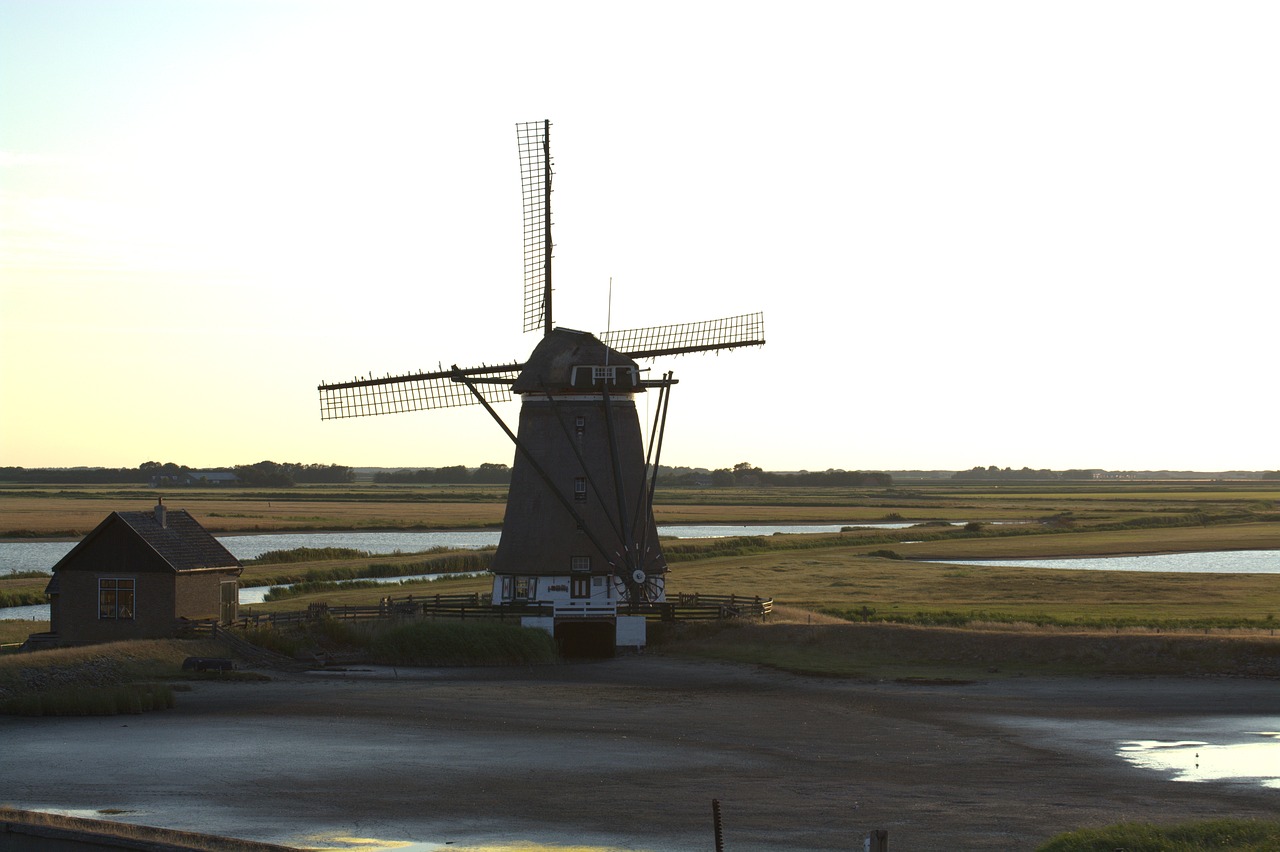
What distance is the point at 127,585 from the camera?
146 feet

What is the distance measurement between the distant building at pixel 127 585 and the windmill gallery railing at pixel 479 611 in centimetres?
232

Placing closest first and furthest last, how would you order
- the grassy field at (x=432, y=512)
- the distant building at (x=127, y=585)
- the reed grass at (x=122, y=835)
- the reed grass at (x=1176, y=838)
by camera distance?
the reed grass at (x=122, y=835) → the reed grass at (x=1176, y=838) → the distant building at (x=127, y=585) → the grassy field at (x=432, y=512)

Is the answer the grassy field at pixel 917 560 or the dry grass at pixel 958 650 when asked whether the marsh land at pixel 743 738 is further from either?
the grassy field at pixel 917 560

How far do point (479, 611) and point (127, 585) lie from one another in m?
11.1

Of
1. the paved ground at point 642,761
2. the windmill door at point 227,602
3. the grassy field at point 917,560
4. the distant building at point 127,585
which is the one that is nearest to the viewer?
the paved ground at point 642,761

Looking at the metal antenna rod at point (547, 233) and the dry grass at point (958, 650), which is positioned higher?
the metal antenna rod at point (547, 233)

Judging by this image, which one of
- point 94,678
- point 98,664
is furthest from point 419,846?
point 98,664

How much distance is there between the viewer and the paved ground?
2206 centimetres

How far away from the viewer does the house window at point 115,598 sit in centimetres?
4447

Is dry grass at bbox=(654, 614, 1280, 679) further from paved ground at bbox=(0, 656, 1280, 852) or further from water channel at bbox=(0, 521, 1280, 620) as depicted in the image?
water channel at bbox=(0, 521, 1280, 620)

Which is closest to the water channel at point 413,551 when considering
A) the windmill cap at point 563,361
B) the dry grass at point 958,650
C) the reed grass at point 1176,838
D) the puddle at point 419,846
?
the windmill cap at point 563,361

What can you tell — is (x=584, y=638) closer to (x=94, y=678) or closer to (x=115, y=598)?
(x=115, y=598)

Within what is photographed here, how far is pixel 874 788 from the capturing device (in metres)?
25.0

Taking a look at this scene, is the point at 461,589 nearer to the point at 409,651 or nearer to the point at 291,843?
the point at 409,651
